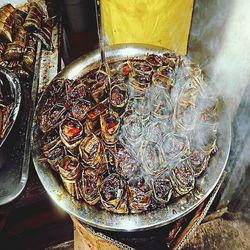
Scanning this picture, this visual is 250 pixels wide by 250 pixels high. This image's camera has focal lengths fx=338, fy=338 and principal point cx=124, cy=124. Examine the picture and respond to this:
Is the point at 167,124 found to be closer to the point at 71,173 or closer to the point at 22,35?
the point at 71,173

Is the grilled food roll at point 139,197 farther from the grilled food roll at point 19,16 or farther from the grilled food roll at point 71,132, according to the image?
the grilled food roll at point 19,16

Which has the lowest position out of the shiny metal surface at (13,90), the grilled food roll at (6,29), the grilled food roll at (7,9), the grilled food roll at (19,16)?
the shiny metal surface at (13,90)

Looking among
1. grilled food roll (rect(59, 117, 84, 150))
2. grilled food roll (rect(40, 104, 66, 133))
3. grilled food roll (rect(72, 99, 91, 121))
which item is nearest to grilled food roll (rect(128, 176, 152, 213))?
grilled food roll (rect(59, 117, 84, 150))

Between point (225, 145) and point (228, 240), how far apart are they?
216 cm

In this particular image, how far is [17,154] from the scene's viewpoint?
332cm

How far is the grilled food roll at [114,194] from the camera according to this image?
2.44 metres

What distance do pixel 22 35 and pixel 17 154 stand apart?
1828 mm

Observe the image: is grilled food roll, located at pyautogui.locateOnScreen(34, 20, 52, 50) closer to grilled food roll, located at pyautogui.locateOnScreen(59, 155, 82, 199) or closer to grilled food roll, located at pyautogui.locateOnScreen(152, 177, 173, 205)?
grilled food roll, located at pyautogui.locateOnScreen(59, 155, 82, 199)

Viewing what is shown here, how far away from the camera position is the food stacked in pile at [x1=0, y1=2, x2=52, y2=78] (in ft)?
13.5

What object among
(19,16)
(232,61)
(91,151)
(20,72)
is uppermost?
(19,16)

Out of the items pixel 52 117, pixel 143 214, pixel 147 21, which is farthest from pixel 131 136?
pixel 147 21

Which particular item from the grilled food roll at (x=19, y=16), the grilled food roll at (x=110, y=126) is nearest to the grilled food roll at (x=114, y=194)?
the grilled food roll at (x=110, y=126)

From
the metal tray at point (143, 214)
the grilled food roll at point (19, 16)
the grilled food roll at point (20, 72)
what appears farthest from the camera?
the grilled food roll at point (19, 16)

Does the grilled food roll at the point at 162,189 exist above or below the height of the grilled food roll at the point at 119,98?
below
